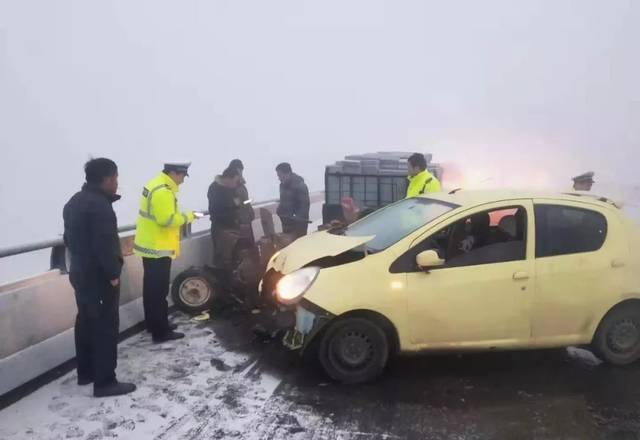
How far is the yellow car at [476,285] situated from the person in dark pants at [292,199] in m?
4.14

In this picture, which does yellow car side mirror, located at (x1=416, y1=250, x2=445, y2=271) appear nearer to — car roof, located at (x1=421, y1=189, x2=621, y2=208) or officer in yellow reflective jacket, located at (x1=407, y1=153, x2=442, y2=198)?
car roof, located at (x1=421, y1=189, x2=621, y2=208)

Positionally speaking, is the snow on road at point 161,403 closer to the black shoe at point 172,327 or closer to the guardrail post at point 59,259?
the black shoe at point 172,327

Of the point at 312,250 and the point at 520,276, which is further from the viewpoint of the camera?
the point at 312,250

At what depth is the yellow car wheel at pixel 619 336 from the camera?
5195 millimetres

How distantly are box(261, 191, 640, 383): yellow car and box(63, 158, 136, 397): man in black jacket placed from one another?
143cm

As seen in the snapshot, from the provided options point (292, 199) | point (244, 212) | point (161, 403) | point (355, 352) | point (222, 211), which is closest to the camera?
point (161, 403)

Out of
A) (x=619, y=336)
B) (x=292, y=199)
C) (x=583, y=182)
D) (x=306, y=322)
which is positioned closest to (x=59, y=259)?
(x=306, y=322)

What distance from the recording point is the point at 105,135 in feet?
398

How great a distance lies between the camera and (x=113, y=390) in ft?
15.2

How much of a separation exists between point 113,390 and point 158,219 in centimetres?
181

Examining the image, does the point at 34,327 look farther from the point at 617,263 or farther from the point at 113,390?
the point at 617,263

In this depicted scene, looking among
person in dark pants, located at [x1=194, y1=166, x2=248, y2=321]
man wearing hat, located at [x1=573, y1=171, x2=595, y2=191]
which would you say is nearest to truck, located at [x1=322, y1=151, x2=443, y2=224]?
person in dark pants, located at [x1=194, y1=166, x2=248, y2=321]

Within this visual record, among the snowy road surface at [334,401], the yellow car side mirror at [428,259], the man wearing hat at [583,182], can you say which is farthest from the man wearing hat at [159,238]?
the man wearing hat at [583,182]

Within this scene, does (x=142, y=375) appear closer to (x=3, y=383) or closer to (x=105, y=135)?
(x=3, y=383)
